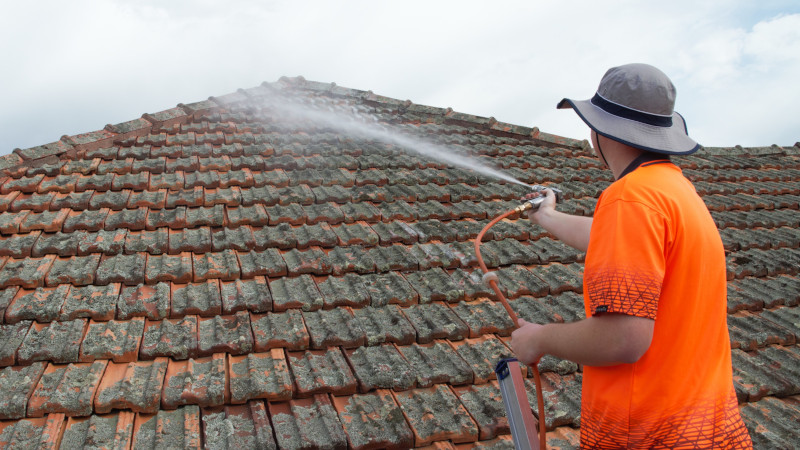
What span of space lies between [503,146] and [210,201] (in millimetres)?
3883

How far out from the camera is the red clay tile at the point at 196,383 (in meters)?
2.58

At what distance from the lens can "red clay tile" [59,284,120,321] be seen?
10.3ft

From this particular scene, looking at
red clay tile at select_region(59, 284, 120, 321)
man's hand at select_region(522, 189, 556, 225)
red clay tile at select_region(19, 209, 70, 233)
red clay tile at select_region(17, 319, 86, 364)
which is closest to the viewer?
man's hand at select_region(522, 189, 556, 225)

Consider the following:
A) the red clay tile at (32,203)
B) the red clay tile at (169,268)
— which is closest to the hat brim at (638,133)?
the red clay tile at (169,268)

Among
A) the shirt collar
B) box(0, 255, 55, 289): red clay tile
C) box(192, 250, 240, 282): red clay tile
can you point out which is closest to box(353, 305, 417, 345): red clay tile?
box(192, 250, 240, 282): red clay tile

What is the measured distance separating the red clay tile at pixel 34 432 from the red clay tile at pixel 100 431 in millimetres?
36

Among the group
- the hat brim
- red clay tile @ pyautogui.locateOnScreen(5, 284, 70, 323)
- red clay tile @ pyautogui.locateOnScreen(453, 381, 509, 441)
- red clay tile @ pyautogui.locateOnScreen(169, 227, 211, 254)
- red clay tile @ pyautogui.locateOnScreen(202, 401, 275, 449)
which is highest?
the hat brim

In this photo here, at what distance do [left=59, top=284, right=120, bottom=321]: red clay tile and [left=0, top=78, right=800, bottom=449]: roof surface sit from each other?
0.01 m

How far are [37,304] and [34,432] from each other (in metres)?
1.05

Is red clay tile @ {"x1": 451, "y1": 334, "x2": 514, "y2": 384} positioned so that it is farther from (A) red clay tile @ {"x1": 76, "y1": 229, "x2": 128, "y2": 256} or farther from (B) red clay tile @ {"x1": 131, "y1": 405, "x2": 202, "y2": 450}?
(A) red clay tile @ {"x1": 76, "y1": 229, "x2": 128, "y2": 256}

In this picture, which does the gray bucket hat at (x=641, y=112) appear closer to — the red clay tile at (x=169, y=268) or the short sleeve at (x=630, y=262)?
the short sleeve at (x=630, y=262)

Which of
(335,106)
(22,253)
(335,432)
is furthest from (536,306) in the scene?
(335,106)

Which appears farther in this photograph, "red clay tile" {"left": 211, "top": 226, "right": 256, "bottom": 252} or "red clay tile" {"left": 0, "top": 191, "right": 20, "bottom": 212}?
"red clay tile" {"left": 0, "top": 191, "right": 20, "bottom": 212}

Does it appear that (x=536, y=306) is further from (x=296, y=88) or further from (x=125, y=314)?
(x=296, y=88)
